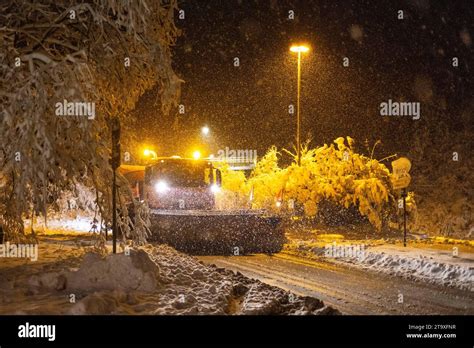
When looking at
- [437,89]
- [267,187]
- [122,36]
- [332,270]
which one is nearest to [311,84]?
[267,187]

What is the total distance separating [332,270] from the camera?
1323cm

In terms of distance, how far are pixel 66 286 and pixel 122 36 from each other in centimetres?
426

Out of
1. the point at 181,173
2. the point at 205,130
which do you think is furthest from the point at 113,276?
the point at 205,130

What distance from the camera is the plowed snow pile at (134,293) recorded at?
798cm

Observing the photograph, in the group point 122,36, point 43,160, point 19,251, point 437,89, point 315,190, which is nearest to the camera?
point 43,160

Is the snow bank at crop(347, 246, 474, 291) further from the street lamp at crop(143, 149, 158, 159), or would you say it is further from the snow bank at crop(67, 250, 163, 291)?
the street lamp at crop(143, 149, 158, 159)

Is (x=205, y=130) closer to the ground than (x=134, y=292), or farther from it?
farther from it

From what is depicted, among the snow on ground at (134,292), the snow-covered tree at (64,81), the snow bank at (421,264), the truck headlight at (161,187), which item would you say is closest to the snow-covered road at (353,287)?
the snow bank at (421,264)

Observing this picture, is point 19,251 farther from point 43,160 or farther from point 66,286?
point 43,160

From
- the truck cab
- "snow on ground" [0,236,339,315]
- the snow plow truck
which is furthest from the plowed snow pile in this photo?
the truck cab

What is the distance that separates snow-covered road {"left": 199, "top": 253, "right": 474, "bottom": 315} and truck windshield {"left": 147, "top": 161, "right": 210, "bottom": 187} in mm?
4823

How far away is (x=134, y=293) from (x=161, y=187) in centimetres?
1040

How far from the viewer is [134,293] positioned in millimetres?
8820

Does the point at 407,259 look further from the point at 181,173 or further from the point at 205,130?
the point at 205,130
